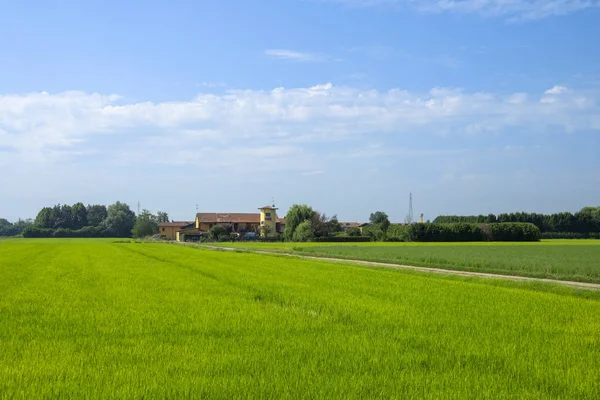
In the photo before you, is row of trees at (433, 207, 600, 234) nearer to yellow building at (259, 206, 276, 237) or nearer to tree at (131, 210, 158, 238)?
yellow building at (259, 206, 276, 237)

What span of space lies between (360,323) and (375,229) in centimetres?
9410

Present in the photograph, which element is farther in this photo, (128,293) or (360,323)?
(128,293)

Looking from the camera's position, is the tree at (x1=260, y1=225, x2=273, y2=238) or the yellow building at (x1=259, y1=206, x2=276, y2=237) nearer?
the tree at (x1=260, y1=225, x2=273, y2=238)

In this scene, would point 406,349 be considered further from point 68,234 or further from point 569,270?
point 68,234

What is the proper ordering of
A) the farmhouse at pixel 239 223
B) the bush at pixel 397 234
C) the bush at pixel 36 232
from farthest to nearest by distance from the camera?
the bush at pixel 36 232
the farmhouse at pixel 239 223
the bush at pixel 397 234

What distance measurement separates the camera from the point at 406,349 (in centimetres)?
897

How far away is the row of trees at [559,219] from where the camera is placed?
12494 centimetres

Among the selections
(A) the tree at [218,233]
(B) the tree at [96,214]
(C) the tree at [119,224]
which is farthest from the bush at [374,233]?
(B) the tree at [96,214]

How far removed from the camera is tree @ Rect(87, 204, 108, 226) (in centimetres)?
17425

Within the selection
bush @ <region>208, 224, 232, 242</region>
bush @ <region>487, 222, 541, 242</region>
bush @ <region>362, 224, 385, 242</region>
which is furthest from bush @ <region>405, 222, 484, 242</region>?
bush @ <region>208, 224, 232, 242</region>

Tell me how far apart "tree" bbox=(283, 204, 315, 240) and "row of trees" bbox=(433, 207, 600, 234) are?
4079 centimetres

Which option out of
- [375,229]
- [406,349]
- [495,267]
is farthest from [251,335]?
[375,229]

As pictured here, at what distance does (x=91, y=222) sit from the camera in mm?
173375

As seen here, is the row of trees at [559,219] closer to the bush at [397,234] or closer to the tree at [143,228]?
the bush at [397,234]
